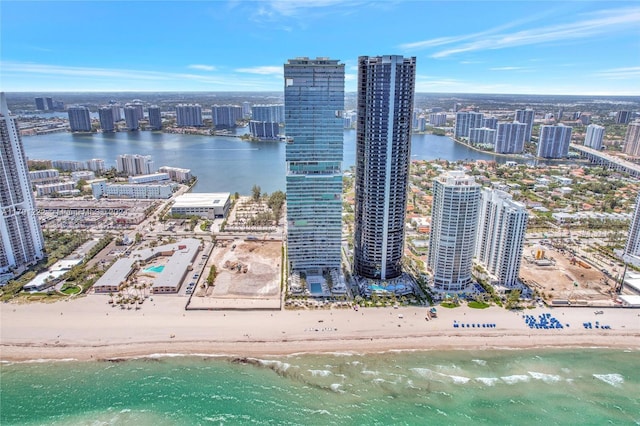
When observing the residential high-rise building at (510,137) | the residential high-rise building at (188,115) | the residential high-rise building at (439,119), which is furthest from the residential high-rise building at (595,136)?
the residential high-rise building at (188,115)

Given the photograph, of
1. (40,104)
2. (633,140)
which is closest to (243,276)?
(633,140)

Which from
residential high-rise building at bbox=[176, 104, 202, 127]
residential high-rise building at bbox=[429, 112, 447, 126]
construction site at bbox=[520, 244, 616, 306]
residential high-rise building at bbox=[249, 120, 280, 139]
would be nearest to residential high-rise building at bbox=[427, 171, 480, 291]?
construction site at bbox=[520, 244, 616, 306]

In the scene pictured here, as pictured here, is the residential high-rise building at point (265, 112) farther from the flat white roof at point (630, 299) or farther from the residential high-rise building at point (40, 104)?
the residential high-rise building at point (40, 104)

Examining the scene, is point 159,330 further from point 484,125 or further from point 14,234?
point 484,125

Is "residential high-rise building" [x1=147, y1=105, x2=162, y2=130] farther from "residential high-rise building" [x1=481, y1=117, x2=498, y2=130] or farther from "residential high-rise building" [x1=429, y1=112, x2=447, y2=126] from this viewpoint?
"residential high-rise building" [x1=481, y1=117, x2=498, y2=130]

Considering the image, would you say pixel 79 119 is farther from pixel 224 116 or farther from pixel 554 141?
pixel 554 141

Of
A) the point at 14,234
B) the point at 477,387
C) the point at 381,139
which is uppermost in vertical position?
the point at 381,139

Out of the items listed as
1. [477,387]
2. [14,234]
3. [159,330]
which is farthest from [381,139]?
[14,234]

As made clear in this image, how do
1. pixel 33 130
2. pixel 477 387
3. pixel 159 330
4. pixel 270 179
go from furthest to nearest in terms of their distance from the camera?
pixel 33 130, pixel 270 179, pixel 159 330, pixel 477 387
